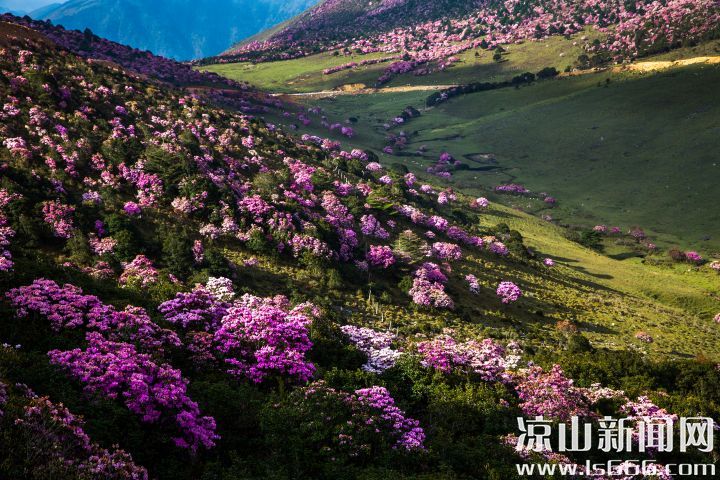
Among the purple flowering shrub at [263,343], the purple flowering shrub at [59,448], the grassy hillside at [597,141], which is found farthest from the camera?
the grassy hillside at [597,141]

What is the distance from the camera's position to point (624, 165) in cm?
12362

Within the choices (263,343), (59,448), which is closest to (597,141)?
(263,343)

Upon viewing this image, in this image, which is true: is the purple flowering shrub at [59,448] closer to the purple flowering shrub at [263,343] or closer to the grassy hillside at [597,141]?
the purple flowering shrub at [263,343]

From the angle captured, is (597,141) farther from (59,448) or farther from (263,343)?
(59,448)

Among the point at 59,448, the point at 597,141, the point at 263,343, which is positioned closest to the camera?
the point at 59,448

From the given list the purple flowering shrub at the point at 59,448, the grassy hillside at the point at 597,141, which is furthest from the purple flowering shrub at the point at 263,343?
the grassy hillside at the point at 597,141

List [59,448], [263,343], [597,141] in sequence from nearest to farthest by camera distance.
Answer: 1. [59,448]
2. [263,343]
3. [597,141]

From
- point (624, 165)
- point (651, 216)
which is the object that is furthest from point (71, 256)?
point (624, 165)

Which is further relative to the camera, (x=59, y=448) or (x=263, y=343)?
(x=263, y=343)

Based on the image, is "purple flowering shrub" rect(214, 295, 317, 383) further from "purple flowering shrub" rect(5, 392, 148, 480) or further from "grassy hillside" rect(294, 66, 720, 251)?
"grassy hillside" rect(294, 66, 720, 251)

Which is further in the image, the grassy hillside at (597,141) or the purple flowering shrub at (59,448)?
the grassy hillside at (597,141)

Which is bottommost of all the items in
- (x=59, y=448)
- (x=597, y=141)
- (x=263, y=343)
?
(x=263, y=343)

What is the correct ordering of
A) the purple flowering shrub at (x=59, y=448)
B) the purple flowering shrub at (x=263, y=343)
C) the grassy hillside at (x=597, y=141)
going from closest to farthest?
the purple flowering shrub at (x=59, y=448) < the purple flowering shrub at (x=263, y=343) < the grassy hillside at (x=597, y=141)

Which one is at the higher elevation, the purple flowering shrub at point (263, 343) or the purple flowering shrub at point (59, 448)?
the purple flowering shrub at point (59, 448)
